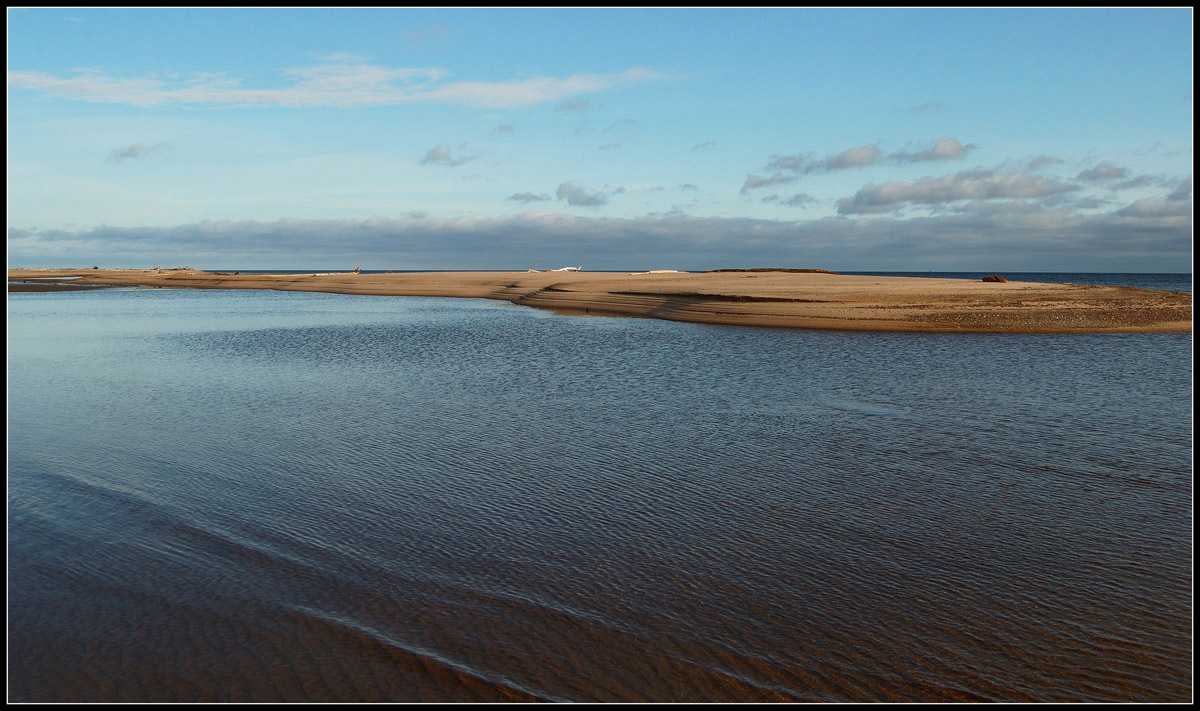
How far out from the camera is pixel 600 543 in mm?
8117

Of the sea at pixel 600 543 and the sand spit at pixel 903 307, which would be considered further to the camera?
the sand spit at pixel 903 307

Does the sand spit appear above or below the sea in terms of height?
above

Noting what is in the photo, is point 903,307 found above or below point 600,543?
above

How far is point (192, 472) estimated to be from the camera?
34.7 ft

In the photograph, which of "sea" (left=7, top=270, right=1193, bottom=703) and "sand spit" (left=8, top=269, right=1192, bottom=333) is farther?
"sand spit" (left=8, top=269, right=1192, bottom=333)

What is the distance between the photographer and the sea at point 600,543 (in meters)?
5.68

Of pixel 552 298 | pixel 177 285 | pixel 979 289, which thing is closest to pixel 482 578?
pixel 979 289

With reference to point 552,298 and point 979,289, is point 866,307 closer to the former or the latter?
point 979,289

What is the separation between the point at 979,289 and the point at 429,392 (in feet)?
113

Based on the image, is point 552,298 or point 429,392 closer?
point 429,392

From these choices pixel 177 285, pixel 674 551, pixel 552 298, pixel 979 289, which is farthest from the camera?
pixel 177 285

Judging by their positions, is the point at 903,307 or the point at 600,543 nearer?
the point at 600,543

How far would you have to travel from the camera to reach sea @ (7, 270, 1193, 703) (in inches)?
223

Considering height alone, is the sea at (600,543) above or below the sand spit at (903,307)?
below
